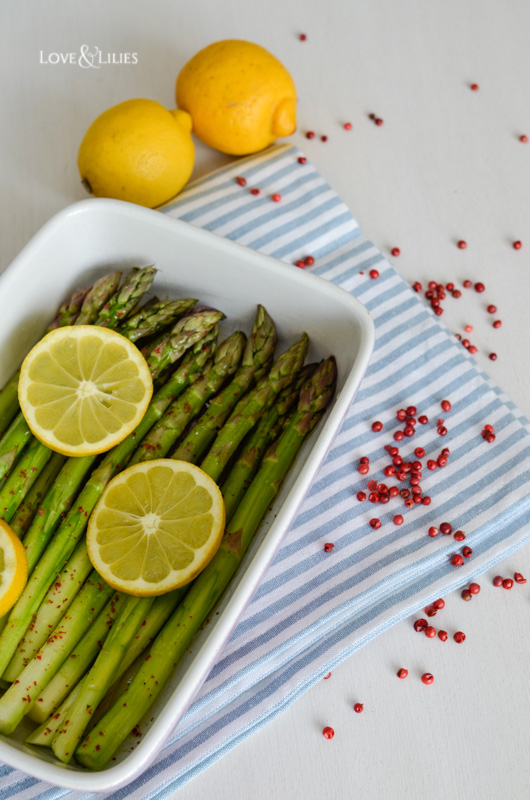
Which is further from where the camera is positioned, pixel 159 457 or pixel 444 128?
pixel 444 128

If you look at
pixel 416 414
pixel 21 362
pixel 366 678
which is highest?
pixel 416 414

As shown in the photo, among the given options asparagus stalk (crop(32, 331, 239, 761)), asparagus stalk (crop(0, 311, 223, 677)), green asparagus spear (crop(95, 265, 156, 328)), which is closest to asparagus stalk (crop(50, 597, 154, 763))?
asparagus stalk (crop(32, 331, 239, 761))

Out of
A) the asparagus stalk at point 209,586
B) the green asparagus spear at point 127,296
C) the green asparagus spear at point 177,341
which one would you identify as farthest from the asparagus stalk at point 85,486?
the asparagus stalk at point 209,586

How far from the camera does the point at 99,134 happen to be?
1527 millimetres

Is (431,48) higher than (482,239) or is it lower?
higher

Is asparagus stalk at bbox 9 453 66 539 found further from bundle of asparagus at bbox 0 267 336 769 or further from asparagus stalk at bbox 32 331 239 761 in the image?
asparagus stalk at bbox 32 331 239 761

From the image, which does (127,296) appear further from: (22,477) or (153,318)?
(22,477)

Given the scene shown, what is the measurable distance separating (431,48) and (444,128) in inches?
11.1

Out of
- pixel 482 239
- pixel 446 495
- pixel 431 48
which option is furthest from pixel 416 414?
pixel 431 48

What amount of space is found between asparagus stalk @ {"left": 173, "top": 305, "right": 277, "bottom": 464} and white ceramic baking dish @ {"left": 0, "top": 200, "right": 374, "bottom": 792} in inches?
1.6

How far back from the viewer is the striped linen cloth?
4.40 ft

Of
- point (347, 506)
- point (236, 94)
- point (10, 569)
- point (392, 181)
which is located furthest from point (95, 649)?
point (392, 181)

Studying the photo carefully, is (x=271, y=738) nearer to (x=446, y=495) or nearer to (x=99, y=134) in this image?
(x=446, y=495)

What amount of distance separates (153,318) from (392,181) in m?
0.83
